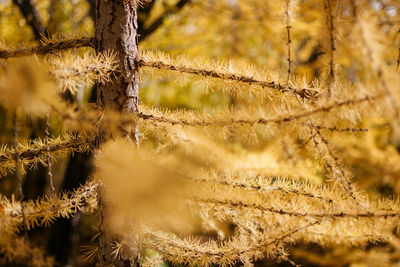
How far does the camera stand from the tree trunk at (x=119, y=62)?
91 centimetres

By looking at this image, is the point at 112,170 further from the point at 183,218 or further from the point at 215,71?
the point at 215,71

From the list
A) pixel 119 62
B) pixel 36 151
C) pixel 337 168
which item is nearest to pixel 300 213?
pixel 337 168

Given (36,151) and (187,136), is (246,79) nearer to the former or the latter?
(187,136)

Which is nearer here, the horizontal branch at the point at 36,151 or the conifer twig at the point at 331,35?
the conifer twig at the point at 331,35

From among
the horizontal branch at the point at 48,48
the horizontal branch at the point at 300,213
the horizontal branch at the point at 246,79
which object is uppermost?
the horizontal branch at the point at 48,48

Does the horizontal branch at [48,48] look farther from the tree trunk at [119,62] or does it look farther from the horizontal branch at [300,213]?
the horizontal branch at [300,213]

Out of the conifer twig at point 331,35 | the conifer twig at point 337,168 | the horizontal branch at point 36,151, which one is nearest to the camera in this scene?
the conifer twig at point 331,35

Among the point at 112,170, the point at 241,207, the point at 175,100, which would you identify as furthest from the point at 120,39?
the point at 175,100

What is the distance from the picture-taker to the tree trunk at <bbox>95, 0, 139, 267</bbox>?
0.91 metres

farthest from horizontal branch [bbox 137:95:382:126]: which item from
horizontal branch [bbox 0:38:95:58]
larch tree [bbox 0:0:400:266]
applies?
horizontal branch [bbox 0:38:95:58]

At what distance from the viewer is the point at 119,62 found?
0.92 m

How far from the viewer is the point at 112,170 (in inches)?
20.2

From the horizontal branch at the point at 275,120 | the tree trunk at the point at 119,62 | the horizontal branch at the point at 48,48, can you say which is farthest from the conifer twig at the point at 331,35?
the horizontal branch at the point at 48,48

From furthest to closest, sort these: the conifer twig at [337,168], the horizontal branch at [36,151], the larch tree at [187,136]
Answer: the horizontal branch at [36,151]
the conifer twig at [337,168]
the larch tree at [187,136]
